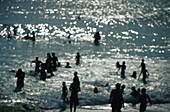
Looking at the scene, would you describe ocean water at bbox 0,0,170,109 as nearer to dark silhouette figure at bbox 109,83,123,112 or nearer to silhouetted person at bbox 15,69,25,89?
silhouetted person at bbox 15,69,25,89

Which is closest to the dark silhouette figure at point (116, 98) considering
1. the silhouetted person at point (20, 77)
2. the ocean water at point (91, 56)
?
the ocean water at point (91, 56)

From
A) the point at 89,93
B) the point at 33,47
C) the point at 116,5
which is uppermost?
the point at 116,5

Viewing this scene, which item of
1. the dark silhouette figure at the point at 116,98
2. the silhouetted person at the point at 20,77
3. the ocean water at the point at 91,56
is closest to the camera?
the dark silhouette figure at the point at 116,98

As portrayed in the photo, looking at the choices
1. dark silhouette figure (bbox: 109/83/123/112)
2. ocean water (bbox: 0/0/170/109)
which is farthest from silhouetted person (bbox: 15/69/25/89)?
dark silhouette figure (bbox: 109/83/123/112)

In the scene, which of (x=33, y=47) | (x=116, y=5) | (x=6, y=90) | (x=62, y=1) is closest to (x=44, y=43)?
(x=33, y=47)

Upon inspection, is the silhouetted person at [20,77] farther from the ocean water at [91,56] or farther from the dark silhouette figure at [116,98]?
the dark silhouette figure at [116,98]

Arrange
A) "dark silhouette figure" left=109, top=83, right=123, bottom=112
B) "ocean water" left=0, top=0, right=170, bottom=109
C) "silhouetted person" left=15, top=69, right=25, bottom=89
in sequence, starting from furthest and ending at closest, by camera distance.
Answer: "silhouetted person" left=15, top=69, right=25, bottom=89, "ocean water" left=0, top=0, right=170, bottom=109, "dark silhouette figure" left=109, top=83, right=123, bottom=112

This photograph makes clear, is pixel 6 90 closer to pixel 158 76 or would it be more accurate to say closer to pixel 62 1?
pixel 158 76

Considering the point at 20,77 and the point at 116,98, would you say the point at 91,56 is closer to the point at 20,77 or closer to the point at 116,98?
the point at 20,77

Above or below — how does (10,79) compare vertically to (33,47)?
below

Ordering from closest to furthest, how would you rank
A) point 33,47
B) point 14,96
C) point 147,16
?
point 14,96 < point 33,47 < point 147,16

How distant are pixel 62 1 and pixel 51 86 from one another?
3996 inches

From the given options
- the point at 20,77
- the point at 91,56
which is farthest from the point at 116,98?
the point at 91,56

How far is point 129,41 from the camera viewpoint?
46.8 metres
